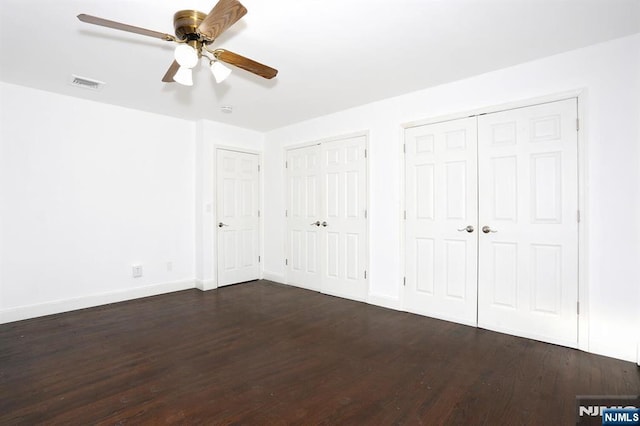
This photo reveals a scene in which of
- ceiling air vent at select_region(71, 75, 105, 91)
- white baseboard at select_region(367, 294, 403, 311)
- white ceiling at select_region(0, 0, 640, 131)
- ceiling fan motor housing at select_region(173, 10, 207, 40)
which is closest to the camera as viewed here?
ceiling fan motor housing at select_region(173, 10, 207, 40)

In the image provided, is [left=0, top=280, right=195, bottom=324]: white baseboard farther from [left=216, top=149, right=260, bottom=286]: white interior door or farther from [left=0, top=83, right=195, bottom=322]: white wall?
[left=216, top=149, right=260, bottom=286]: white interior door

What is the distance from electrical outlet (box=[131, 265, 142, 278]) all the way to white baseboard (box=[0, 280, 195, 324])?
178 mm

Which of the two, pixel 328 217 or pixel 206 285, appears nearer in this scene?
pixel 328 217

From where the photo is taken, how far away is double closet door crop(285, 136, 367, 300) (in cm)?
430

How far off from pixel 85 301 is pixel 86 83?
2.58m

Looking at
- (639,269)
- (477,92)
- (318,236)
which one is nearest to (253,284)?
(318,236)

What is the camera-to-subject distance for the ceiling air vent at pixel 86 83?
332 centimetres

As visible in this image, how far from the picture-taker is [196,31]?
210cm

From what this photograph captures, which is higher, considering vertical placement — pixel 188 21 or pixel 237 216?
pixel 188 21

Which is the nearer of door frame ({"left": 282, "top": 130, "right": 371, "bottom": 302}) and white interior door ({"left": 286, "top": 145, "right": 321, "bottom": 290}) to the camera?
door frame ({"left": 282, "top": 130, "right": 371, "bottom": 302})

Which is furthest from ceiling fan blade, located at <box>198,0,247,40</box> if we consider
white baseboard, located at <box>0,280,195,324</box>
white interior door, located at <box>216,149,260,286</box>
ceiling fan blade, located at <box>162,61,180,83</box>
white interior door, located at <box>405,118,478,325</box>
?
white baseboard, located at <box>0,280,195,324</box>

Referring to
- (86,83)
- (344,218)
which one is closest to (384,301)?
(344,218)

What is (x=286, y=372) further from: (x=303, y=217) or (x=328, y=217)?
(x=303, y=217)

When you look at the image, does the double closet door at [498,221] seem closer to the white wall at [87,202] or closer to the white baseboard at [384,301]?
the white baseboard at [384,301]
